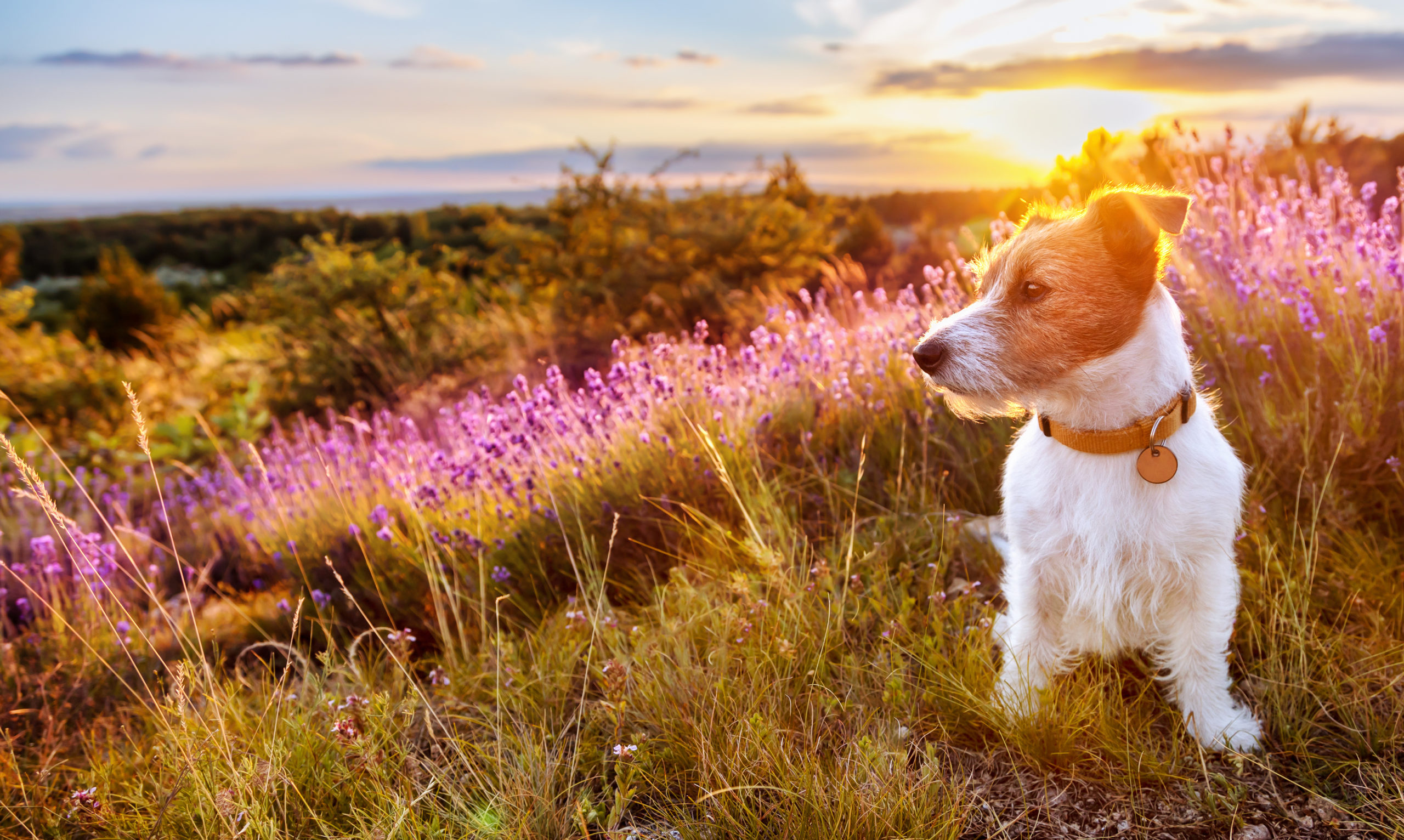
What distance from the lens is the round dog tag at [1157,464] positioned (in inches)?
91.0

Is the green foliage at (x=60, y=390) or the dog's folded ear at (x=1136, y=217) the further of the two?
the green foliage at (x=60, y=390)

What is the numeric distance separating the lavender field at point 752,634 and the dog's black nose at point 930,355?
1.85 ft

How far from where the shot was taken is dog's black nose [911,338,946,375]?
2344 millimetres

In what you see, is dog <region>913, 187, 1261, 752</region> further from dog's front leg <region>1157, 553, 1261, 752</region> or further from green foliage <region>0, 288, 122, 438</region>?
green foliage <region>0, 288, 122, 438</region>

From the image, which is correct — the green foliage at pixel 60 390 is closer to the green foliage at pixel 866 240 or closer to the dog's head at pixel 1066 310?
the dog's head at pixel 1066 310

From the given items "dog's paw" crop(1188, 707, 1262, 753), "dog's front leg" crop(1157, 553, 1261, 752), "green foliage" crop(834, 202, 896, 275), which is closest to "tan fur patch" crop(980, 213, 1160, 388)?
"dog's front leg" crop(1157, 553, 1261, 752)

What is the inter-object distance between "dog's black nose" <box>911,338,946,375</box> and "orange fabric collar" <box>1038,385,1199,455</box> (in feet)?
1.63

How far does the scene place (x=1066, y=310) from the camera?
2.33m

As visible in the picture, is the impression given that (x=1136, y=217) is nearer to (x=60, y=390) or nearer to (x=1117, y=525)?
(x=1117, y=525)

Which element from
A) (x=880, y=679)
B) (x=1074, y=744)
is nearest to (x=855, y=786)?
(x=880, y=679)

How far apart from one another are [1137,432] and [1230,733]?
1083 millimetres

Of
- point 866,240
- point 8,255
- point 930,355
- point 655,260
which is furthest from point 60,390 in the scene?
point 8,255

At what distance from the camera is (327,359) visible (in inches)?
455

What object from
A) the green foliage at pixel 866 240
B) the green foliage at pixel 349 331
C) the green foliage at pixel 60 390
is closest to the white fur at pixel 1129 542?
the green foliage at pixel 349 331
